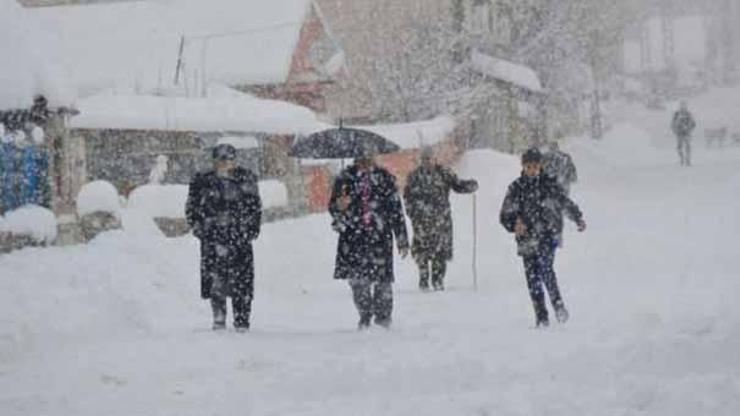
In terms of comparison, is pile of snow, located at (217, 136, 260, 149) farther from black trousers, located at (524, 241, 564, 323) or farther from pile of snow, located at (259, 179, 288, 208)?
black trousers, located at (524, 241, 564, 323)

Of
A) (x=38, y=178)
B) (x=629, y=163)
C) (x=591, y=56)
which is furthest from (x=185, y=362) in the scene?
(x=591, y=56)

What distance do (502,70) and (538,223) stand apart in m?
25.8

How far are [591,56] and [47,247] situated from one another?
38061 mm

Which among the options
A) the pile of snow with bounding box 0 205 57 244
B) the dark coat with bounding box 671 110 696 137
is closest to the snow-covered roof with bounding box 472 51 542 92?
the dark coat with bounding box 671 110 696 137

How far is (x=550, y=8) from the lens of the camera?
41062 millimetres

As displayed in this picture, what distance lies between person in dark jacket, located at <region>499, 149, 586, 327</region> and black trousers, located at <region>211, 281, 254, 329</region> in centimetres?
247

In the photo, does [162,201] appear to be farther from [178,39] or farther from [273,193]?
[178,39]

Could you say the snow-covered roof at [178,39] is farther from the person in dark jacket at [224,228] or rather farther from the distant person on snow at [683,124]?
the person in dark jacket at [224,228]

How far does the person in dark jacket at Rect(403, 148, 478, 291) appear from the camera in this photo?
1359 centimetres

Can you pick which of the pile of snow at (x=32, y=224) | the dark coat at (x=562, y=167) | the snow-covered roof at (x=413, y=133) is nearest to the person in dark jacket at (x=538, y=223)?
the pile of snow at (x=32, y=224)

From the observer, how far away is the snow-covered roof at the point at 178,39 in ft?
94.6

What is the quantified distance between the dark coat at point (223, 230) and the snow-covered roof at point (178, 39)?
60.8 ft

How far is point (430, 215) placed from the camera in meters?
13.6

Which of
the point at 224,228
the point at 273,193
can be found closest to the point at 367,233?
the point at 224,228
